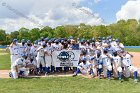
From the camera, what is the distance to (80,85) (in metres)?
13.5

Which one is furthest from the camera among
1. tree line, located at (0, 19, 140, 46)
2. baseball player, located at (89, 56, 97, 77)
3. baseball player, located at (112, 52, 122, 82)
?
tree line, located at (0, 19, 140, 46)

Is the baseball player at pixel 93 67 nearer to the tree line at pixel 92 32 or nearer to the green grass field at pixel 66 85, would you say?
the green grass field at pixel 66 85

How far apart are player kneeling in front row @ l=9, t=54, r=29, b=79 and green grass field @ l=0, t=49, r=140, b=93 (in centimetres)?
65

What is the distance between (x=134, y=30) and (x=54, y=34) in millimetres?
20630

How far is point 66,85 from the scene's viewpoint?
44.4 feet

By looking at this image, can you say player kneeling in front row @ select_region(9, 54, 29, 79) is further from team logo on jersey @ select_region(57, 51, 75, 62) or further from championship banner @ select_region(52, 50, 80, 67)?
team logo on jersey @ select_region(57, 51, 75, 62)

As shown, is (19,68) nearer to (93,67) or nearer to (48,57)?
(48,57)

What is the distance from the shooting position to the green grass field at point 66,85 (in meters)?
12.4

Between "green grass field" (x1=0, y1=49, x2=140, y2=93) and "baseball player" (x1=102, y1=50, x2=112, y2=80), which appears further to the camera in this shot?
"baseball player" (x1=102, y1=50, x2=112, y2=80)

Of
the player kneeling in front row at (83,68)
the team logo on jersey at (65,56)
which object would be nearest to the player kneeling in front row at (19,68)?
the team logo on jersey at (65,56)

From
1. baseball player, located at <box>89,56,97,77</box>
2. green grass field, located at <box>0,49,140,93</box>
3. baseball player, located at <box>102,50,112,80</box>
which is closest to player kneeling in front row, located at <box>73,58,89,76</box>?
baseball player, located at <box>89,56,97,77</box>

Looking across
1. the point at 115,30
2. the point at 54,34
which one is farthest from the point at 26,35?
the point at 115,30

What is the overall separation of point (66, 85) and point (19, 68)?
3087 millimetres

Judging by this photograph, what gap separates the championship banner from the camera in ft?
56.0
